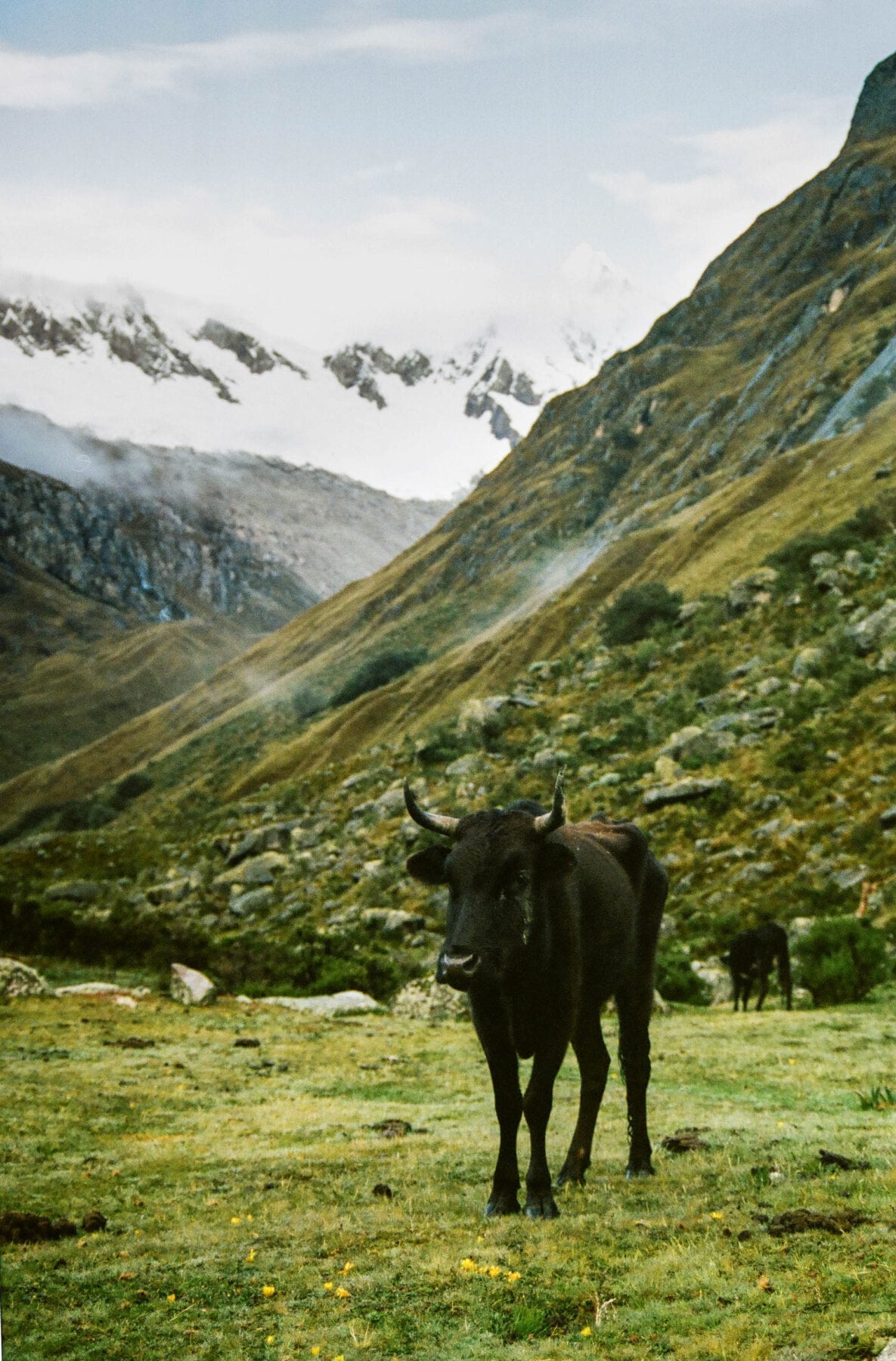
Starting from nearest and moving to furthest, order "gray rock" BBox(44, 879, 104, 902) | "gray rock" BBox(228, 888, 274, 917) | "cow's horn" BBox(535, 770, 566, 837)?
1. "cow's horn" BBox(535, 770, 566, 837)
2. "gray rock" BBox(228, 888, 274, 917)
3. "gray rock" BBox(44, 879, 104, 902)

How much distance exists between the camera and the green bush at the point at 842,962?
20.1 meters

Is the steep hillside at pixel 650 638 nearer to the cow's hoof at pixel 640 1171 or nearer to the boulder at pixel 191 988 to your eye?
the boulder at pixel 191 988

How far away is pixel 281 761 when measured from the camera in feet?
258

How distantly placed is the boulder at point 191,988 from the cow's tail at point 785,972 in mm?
10856

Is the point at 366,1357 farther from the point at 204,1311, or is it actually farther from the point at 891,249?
the point at 891,249

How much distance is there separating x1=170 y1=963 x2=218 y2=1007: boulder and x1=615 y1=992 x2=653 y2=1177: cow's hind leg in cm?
1423

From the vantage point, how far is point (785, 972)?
20.7 metres

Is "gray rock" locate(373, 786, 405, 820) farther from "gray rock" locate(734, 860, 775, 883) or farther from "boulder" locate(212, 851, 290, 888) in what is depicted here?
"gray rock" locate(734, 860, 775, 883)

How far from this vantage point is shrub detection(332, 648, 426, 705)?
303 feet

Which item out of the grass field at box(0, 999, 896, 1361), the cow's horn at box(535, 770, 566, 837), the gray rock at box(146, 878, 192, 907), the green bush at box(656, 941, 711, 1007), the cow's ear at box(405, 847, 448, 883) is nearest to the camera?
the grass field at box(0, 999, 896, 1361)

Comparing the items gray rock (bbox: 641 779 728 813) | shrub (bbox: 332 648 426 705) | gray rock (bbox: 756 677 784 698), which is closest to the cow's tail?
gray rock (bbox: 641 779 728 813)

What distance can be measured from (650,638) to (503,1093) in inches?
1840

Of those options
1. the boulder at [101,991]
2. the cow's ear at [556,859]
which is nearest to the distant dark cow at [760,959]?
the boulder at [101,991]

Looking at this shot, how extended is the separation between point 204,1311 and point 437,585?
11818cm
